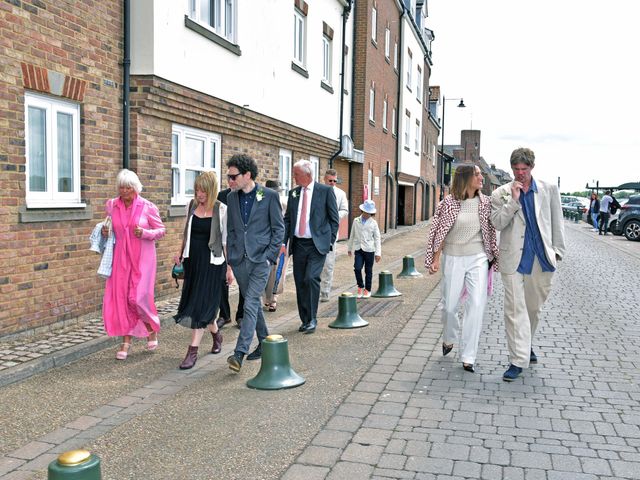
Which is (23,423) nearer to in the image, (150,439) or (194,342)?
(150,439)

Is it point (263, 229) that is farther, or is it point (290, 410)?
point (263, 229)

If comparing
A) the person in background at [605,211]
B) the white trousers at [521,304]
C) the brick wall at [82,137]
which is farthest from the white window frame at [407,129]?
the white trousers at [521,304]

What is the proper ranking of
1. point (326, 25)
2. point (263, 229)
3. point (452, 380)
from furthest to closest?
1. point (326, 25)
2. point (263, 229)
3. point (452, 380)

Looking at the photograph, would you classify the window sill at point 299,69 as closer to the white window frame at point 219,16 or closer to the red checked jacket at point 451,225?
the white window frame at point 219,16

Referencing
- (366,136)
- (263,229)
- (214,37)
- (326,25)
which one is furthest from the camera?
(366,136)

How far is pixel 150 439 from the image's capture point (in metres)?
4.34

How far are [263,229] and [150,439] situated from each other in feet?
A: 7.93

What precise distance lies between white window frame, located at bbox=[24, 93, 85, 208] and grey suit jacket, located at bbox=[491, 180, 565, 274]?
483 centimetres

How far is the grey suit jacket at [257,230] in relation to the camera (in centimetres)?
616

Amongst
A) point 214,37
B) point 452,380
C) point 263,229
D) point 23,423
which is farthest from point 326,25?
point 23,423

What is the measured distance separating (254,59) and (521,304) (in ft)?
26.7

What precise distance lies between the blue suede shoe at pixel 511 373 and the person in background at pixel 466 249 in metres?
0.34

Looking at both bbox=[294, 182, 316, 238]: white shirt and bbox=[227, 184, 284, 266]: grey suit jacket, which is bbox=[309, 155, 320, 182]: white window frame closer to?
bbox=[294, 182, 316, 238]: white shirt

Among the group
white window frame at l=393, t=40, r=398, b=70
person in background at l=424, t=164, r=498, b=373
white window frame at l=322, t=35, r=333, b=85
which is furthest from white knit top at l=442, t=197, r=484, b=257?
white window frame at l=393, t=40, r=398, b=70
